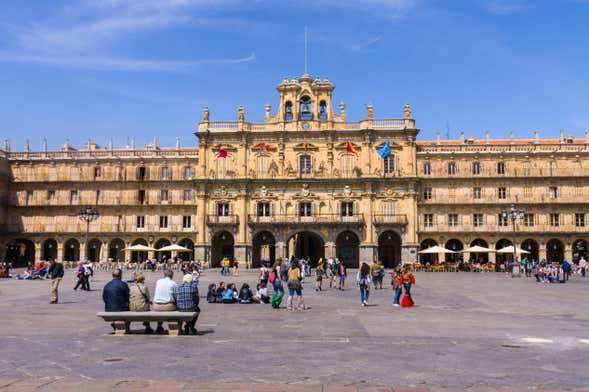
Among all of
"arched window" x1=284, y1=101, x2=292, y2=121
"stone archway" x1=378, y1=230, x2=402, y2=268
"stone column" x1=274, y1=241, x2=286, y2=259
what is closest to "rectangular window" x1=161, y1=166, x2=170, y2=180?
"arched window" x1=284, y1=101, x2=292, y2=121

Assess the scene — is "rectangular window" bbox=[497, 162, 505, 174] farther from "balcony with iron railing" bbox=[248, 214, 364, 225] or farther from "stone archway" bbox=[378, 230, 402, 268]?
"balcony with iron railing" bbox=[248, 214, 364, 225]

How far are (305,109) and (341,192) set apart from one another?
31.9 feet

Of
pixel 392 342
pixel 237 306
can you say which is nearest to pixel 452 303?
pixel 237 306

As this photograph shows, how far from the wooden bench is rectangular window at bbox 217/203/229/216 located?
156 feet

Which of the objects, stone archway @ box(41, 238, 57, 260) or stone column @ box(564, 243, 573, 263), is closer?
stone column @ box(564, 243, 573, 263)

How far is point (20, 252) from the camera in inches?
2709

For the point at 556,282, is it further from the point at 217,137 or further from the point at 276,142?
the point at 217,137

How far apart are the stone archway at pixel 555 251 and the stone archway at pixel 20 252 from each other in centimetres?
5638

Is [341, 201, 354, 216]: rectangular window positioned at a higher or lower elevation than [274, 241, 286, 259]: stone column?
higher

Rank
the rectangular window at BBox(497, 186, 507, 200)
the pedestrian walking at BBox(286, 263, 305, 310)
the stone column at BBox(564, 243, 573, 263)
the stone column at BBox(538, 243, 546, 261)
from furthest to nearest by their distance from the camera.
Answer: the rectangular window at BBox(497, 186, 507, 200) → the stone column at BBox(538, 243, 546, 261) → the stone column at BBox(564, 243, 573, 263) → the pedestrian walking at BBox(286, 263, 305, 310)

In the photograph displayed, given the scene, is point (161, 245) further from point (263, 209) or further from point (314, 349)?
point (314, 349)

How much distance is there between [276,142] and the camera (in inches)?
2413

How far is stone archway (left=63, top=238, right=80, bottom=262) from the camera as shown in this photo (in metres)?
65.8

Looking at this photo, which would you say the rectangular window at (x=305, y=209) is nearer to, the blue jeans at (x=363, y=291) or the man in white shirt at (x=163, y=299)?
the blue jeans at (x=363, y=291)
